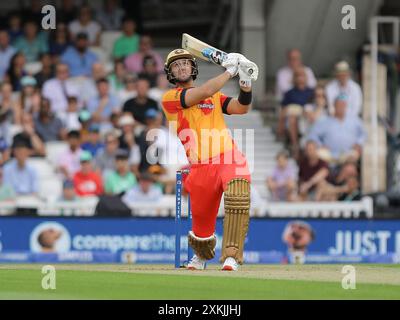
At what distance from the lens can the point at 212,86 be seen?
434 inches

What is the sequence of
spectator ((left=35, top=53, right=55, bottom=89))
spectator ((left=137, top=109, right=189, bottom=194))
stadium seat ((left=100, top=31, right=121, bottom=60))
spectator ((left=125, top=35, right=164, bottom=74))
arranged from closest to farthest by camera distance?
spectator ((left=137, top=109, right=189, bottom=194)) < spectator ((left=35, top=53, right=55, bottom=89)) < spectator ((left=125, top=35, right=164, bottom=74)) < stadium seat ((left=100, top=31, right=121, bottom=60))

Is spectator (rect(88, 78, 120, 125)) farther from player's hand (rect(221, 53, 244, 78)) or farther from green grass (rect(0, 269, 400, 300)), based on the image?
green grass (rect(0, 269, 400, 300))

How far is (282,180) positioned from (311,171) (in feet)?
1.63

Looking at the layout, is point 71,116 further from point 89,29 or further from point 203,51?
point 203,51

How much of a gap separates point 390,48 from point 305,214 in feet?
16.2

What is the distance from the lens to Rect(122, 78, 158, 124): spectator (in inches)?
795

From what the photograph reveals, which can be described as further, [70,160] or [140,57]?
[140,57]

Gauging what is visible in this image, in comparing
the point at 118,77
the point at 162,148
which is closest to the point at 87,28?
the point at 118,77

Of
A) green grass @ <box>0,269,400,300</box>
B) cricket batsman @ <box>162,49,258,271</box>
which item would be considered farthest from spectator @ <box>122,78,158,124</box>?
green grass @ <box>0,269,400,300</box>

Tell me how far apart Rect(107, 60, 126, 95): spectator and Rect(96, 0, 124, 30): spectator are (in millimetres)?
1463

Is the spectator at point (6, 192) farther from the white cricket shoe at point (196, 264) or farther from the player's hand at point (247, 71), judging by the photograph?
the player's hand at point (247, 71)
